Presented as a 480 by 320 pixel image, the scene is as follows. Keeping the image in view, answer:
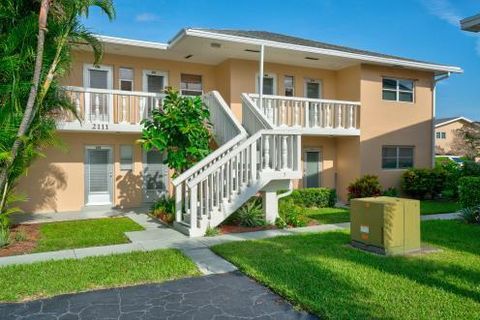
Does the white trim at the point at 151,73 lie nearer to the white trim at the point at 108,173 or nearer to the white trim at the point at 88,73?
the white trim at the point at 88,73

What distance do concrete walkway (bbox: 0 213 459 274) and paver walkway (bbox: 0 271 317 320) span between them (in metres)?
0.91

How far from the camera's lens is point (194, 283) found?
546cm

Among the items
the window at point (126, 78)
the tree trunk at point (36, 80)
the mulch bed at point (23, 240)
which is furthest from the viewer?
the window at point (126, 78)

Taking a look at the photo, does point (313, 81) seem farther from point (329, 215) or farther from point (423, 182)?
point (329, 215)

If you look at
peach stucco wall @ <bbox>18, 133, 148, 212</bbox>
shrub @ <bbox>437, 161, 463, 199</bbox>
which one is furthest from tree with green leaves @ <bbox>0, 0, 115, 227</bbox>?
shrub @ <bbox>437, 161, 463, 199</bbox>

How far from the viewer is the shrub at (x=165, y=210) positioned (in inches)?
408

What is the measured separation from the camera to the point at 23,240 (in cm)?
816

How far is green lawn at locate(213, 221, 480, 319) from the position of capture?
4.40 meters

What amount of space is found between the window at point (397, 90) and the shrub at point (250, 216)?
8.66 metres

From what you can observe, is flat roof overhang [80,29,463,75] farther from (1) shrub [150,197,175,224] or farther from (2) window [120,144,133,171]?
(1) shrub [150,197,175,224]

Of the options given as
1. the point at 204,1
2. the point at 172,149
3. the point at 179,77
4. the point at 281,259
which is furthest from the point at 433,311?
the point at 204,1

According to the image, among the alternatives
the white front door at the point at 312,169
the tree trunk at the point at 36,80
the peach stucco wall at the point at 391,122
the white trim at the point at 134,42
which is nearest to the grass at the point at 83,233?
the tree trunk at the point at 36,80

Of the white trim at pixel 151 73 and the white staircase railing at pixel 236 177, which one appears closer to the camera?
the white staircase railing at pixel 236 177

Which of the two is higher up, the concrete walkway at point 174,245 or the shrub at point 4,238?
the shrub at point 4,238
